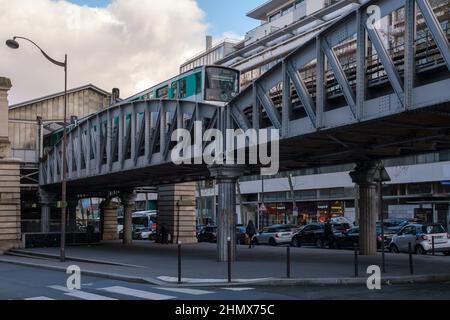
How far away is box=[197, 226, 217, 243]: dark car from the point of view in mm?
49906

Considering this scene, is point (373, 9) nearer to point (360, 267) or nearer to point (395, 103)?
point (395, 103)

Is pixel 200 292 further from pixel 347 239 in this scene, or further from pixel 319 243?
pixel 319 243

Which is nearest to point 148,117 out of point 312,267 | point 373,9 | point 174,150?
point 174,150

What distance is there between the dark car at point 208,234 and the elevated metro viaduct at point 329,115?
44.6ft

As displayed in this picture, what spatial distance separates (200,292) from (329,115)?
6.51 m

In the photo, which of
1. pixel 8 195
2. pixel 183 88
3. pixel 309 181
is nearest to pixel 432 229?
pixel 183 88

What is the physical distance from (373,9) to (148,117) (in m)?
14.3

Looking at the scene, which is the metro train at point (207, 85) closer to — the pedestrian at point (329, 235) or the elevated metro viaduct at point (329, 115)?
the elevated metro viaduct at point (329, 115)

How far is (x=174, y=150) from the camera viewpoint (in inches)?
1038

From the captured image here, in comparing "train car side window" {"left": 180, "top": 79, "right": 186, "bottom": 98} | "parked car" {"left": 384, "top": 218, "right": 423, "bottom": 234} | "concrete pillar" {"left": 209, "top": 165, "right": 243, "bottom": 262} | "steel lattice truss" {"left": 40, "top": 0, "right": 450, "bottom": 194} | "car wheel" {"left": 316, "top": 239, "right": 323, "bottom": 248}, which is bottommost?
"car wheel" {"left": 316, "top": 239, "right": 323, "bottom": 248}

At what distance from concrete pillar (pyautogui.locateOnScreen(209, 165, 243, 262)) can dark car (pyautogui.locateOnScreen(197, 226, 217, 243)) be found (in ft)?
84.2

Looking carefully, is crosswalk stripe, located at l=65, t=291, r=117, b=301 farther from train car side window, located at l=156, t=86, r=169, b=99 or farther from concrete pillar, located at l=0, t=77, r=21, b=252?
concrete pillar, located at l=0, t=77, r=21, b=252

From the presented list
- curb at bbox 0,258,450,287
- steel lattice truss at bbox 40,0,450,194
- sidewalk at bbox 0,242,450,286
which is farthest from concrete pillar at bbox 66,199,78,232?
curb at bbox 0,258,450,287

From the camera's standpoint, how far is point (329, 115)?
18.4 m
